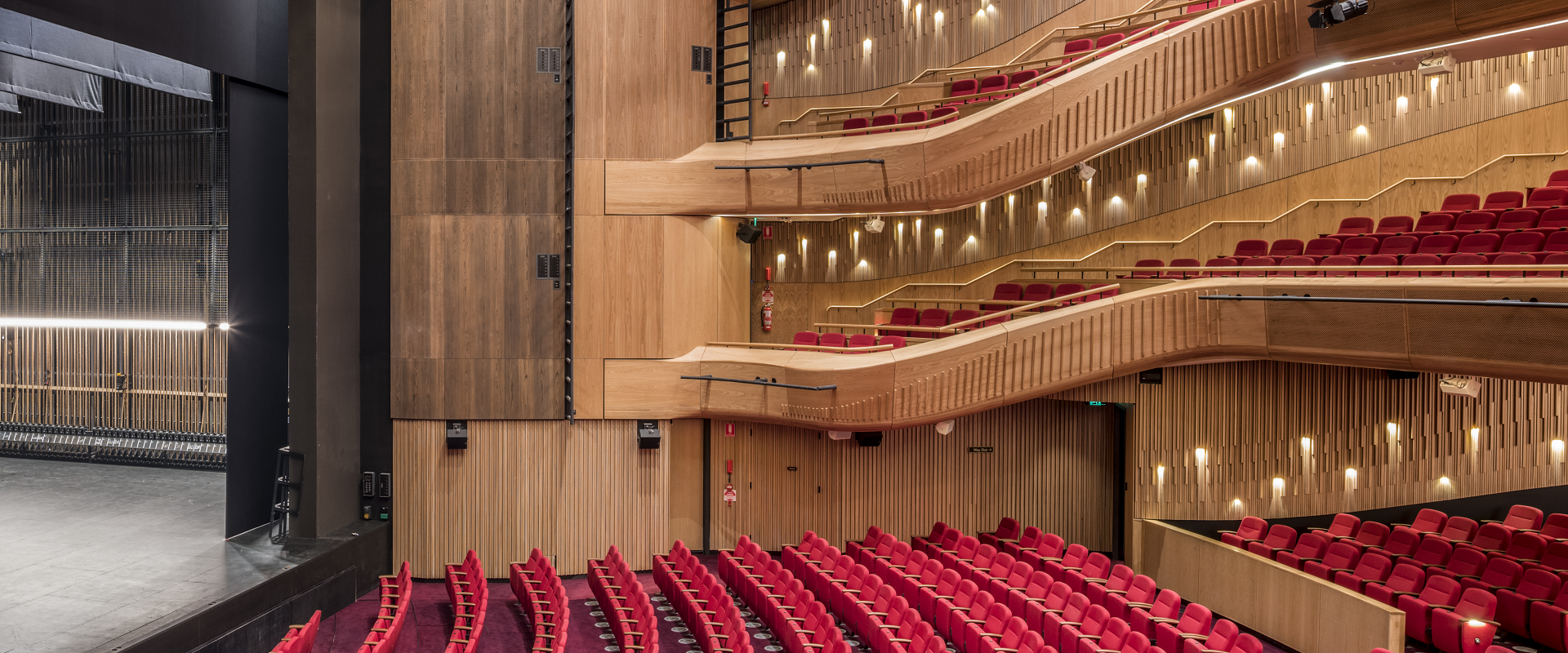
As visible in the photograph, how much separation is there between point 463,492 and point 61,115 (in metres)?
7.15

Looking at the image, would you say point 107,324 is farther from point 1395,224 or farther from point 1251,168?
point 1395,224

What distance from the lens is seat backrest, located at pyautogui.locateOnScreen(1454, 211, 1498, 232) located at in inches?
311

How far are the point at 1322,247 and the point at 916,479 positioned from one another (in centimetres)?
442

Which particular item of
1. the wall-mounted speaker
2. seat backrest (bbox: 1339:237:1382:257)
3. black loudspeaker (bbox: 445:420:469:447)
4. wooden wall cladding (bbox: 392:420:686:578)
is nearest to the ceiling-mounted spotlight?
seat backrest (bbox: 1339:237:1382:257)

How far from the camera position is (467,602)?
27.7 ft

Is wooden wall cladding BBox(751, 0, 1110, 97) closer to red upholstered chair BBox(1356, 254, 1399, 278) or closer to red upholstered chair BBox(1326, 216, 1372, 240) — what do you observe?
red upholstered chair BBox(1326, 216, 1372, 240)

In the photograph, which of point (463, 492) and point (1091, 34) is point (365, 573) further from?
point (1091, 34)

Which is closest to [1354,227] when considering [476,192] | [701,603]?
[701,603]

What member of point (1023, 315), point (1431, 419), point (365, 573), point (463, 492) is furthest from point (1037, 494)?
point (365, 573)

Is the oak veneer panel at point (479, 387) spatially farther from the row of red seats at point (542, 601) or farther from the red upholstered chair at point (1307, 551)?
the red upholstered chair at point (1307, 551)

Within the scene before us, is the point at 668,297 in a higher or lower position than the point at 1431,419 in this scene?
higher

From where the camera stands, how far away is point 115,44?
29.6 feet

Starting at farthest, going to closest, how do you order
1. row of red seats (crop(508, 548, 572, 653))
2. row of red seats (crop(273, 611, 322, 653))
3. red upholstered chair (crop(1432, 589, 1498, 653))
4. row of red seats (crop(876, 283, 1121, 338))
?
row of red seats (crop(876, 283, 1121, 338)) → row of red seats (crop(508, 548, 572, 653)) → red upholstered chair (crop(1432, 589, 1498, 653)) → row of red seats (crop(273, 611, 322, 653))

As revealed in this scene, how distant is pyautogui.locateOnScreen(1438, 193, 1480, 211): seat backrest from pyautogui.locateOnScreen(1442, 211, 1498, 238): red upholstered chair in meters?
0.55
